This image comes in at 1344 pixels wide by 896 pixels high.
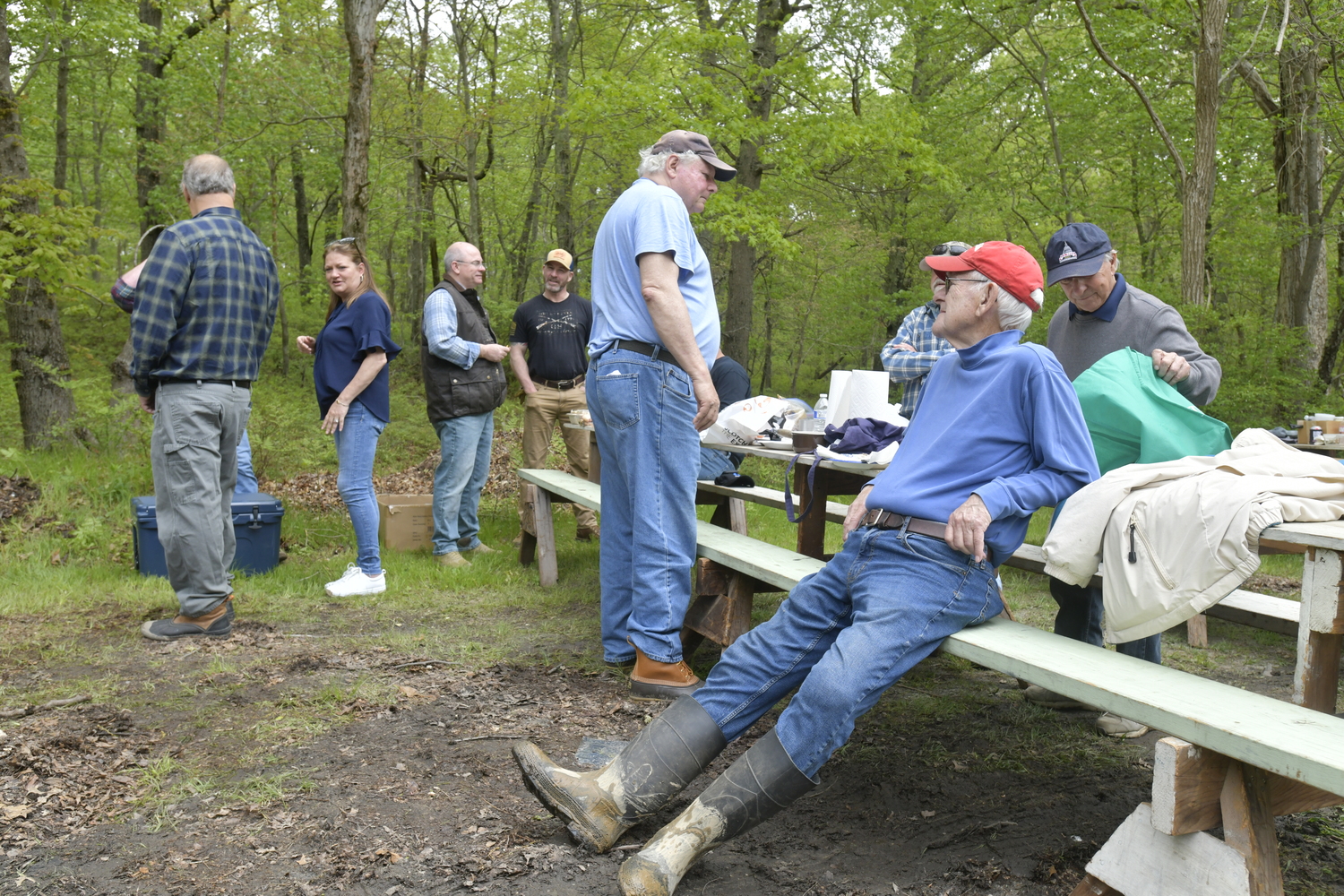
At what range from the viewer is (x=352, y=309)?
5516 mm

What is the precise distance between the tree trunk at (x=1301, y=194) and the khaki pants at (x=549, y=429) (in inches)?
325

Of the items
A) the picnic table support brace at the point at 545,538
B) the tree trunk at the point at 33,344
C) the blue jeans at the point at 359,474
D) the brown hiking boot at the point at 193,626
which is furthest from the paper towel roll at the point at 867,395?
the tree trunk at the point at 33,344

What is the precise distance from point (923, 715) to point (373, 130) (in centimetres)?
1310

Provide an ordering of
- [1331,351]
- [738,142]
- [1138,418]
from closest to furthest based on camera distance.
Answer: [1138,418] → [1331,351] → [738,142]

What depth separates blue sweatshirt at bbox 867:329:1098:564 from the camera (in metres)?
2.54

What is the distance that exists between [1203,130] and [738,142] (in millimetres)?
6823

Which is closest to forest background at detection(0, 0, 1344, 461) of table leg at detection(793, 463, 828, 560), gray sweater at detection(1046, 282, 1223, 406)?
gray sweater at detection(1046, 282, 1223, 406)

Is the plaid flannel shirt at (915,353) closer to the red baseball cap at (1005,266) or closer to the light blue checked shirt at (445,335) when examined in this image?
the red baseball cap at (1005,266)

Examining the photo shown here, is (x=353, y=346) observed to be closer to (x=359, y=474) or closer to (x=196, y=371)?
(x=359, y=474)

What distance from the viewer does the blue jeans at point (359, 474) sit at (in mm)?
5453

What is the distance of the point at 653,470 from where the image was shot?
11.9ft

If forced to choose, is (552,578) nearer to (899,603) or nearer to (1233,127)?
(899,603)

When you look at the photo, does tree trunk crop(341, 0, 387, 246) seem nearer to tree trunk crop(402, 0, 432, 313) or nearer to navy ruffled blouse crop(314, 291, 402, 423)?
navy ruffled blouse crop(314, 291, 402, 423)

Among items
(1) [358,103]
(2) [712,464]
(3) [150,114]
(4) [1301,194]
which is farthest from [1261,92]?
(3) [150,114]
